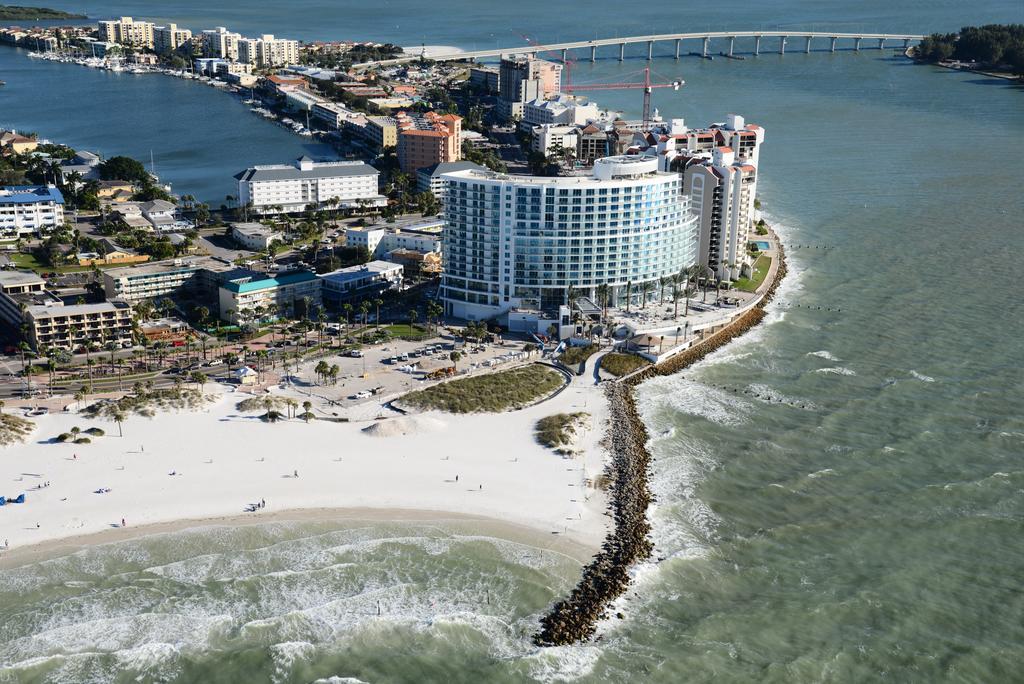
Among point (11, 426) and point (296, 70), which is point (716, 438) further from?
point (296, 70)

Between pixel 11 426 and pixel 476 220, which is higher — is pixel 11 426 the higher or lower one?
the lower one

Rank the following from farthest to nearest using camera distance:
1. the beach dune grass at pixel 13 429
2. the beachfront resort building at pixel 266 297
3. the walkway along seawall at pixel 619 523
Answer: the beachfront resort building at pixel 266 297 < the beach dune grass at pixel 13 429 < the walkway along seawall at pixel 619 523

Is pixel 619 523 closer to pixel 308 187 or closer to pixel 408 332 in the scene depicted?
pixel 408 332

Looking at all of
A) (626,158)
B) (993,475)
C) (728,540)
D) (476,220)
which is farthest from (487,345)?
(993,475)

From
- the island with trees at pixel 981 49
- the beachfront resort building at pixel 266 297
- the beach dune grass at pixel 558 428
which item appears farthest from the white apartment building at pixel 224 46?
the beach dune grass at pixel 558 428

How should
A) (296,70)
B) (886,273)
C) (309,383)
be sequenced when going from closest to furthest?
(309,383)
(886,273)
(296,70)

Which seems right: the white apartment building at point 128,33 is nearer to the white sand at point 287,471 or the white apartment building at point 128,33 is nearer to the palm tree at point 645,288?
the palm tree at point 645,288
